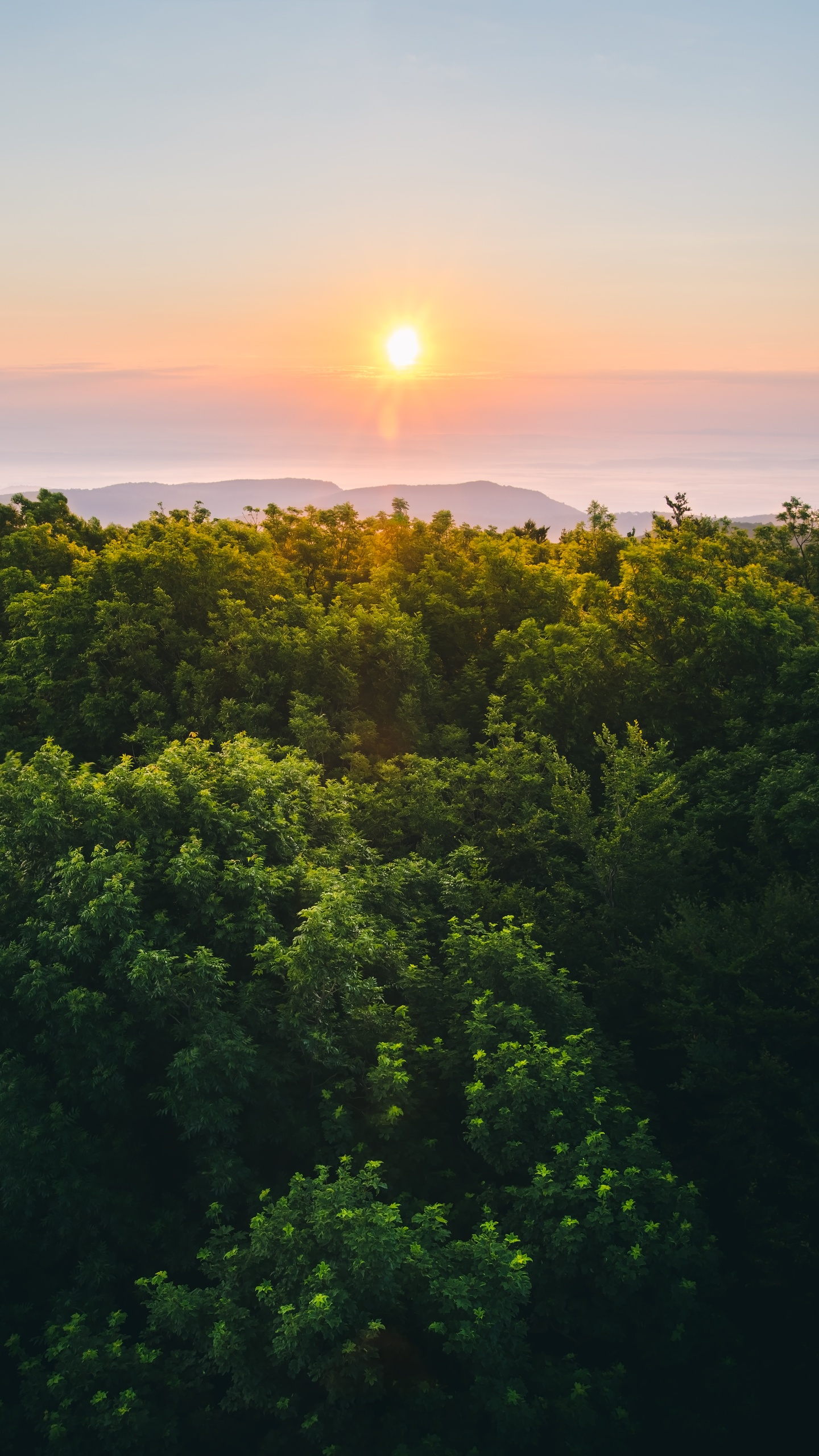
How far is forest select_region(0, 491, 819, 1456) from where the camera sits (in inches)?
429

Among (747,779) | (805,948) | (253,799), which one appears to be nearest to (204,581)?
(253,799)

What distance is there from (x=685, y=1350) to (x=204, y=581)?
2306cm

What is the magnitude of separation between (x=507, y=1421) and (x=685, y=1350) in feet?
10.3

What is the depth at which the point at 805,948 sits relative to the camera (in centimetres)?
1557

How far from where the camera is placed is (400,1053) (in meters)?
14.6

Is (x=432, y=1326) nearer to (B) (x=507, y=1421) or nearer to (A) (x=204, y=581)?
(B) (x=507, y=1421)

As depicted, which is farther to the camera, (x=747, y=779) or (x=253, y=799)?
(x=747, y=779)

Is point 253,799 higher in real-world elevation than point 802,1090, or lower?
higher

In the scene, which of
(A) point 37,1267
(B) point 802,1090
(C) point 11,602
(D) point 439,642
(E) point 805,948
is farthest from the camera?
(D) point 439,642

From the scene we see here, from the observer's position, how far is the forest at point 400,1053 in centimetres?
1090

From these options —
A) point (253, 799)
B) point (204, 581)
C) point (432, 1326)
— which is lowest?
point (432, 1326)

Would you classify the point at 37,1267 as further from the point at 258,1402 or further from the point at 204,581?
the point at 204,581

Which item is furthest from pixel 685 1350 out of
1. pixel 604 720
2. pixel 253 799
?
pixel 604 720

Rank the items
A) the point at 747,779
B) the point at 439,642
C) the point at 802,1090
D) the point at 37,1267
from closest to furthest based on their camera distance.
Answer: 1. the point at 37,1267
2. the point at 802,1090
3. the point at 747,779
4. the point at 439,642
